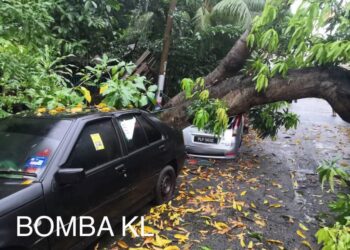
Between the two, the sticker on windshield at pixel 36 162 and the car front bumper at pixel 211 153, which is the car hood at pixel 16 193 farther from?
the car front bumper at pixel 211 153

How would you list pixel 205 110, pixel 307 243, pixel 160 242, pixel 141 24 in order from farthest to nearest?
pixel 141 24, pixel 205 110, pixel 307 243, pixel 160 242

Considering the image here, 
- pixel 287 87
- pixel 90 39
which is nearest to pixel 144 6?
pixel 90 39

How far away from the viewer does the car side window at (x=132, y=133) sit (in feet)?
13.7

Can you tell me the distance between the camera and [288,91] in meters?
6.10

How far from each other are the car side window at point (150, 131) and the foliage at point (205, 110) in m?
1.40

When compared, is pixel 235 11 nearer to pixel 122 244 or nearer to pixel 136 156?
pixel 136 156

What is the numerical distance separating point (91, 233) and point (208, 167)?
426cm

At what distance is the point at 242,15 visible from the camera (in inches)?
403

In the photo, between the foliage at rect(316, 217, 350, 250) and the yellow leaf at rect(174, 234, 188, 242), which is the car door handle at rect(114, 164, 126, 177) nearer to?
the yellow leaf at rect(174, 234, 188, 242)

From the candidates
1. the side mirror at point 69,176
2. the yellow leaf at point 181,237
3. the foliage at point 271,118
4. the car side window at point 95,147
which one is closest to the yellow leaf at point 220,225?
the yellow leaf at point 181,237

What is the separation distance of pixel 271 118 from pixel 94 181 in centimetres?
585

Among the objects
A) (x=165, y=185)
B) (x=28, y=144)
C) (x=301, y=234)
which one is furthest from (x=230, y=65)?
(x=28, y=144)

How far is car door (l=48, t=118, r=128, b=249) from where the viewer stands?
303 cm

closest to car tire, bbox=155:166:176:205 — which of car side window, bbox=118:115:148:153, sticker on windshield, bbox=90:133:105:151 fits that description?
car side window, bbox=118:115:148:153
